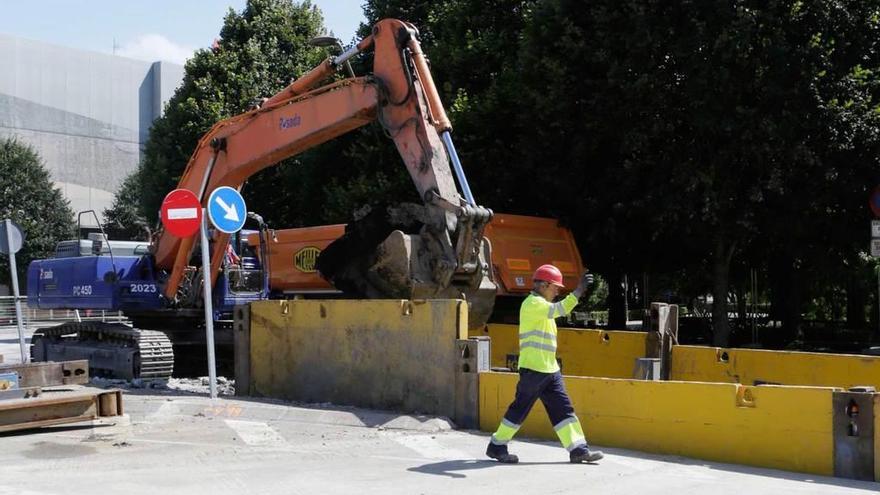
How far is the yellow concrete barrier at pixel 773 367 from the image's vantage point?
10367 millimetres

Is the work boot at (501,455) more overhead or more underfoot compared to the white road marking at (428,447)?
more overhead

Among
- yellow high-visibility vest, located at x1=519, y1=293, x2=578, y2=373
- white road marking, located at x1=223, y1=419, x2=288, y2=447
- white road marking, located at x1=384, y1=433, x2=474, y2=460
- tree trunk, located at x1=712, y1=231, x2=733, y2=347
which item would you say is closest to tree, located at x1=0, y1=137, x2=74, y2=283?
tree trunk, located at x1=712, y1=231, x2=733, y2=347

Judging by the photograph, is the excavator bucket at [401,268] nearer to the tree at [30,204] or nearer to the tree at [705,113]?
the tree at [705,113]

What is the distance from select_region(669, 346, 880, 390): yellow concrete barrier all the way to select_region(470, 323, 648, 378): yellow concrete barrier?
73cm

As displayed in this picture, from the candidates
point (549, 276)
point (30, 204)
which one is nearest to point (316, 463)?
point (549, 276)

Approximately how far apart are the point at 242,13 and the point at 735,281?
18118mm

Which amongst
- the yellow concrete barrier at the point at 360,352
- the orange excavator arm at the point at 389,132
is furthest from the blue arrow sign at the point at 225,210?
the orange excavator arm at the point at 389,132

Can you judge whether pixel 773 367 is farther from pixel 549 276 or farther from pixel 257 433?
pixel 257 433

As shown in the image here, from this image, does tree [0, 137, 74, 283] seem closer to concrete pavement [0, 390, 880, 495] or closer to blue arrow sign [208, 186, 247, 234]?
blue arrow sign [208, 186, 247, 234]

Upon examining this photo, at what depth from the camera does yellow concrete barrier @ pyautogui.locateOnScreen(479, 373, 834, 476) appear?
309 inches

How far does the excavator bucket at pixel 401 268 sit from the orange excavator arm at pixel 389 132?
4 centimetres

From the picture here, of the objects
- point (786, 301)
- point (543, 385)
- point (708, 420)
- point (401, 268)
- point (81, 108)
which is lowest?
point (708, 420)

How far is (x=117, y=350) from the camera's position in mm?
14688

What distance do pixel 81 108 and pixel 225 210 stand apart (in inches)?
1963
